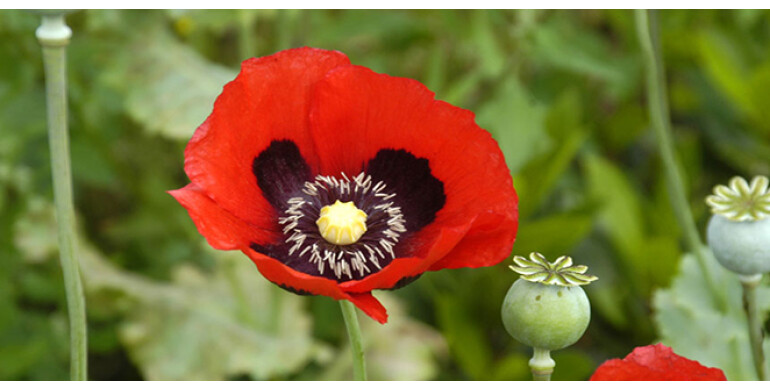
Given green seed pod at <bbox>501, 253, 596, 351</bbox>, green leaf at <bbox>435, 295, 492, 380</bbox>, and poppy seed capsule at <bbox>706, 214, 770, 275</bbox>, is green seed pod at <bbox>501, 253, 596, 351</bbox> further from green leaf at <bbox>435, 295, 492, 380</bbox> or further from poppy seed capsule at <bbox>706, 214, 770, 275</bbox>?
green leaf at <bbox>435, 295, 492, 380</bbox>

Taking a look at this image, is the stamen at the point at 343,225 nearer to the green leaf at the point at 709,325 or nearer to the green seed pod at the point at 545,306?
the green seed pod at the point at 545,306

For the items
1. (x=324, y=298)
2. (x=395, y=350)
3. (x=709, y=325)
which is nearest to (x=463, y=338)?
(x=395, y=350)

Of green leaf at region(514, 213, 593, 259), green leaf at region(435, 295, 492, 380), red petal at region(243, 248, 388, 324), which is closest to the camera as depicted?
red petal at region(243, 248, 388, 324)

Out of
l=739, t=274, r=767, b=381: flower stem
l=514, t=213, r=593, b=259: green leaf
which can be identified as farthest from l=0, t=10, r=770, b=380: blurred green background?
l=739, t=274, r=767, b=381: flower stem

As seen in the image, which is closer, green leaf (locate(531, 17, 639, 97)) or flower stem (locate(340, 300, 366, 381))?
flower stem (locate(340, 300, 366, 381))

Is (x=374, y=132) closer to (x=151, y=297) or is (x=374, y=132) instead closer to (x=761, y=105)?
(x=151, y=297)

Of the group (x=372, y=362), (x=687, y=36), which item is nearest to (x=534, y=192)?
(x=372, y=362)
